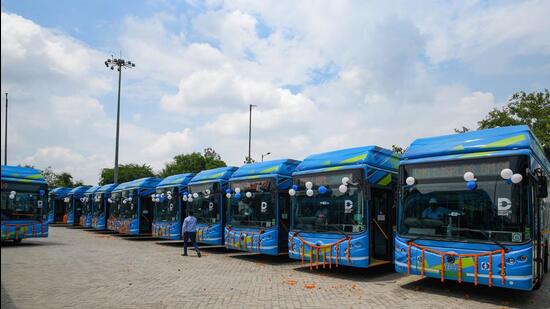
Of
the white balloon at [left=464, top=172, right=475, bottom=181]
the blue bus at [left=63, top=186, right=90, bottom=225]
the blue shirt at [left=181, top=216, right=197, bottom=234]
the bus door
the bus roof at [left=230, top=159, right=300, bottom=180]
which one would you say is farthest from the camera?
the blue bus at [left=63, top=186, right=90, bottom=225]

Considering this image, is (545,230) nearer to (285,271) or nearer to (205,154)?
(285,271)

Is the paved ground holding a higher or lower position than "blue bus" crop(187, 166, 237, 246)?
lower

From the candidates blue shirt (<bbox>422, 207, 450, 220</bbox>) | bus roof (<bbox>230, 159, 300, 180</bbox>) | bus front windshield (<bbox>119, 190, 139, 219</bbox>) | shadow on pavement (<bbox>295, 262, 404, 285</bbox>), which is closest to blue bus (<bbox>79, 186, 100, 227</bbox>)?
bus front windshield (<bbox>119, 190, 139, 219</bbox>)

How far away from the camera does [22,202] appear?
18.3 meters

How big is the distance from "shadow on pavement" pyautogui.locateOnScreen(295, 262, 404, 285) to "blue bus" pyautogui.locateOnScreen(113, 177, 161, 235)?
1243cm

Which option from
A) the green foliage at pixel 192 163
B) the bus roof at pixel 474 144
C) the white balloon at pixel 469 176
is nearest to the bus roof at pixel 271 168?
the bus roof at pixel 474 144

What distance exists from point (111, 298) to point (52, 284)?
230 centimetres

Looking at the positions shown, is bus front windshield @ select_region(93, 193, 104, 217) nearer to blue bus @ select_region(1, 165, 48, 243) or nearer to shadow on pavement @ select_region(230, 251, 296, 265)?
blue bus @ select_region(1, 165, 48, 243)

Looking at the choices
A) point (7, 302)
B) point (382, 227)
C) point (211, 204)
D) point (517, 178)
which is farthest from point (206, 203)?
point (517, 178)

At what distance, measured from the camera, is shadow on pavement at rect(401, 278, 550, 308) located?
857 cm

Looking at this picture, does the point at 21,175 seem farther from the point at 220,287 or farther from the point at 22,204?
the point at 220,287

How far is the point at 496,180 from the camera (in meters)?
8.25

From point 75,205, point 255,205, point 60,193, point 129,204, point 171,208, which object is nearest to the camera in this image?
point 255,205

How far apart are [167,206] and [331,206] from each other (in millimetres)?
11189
